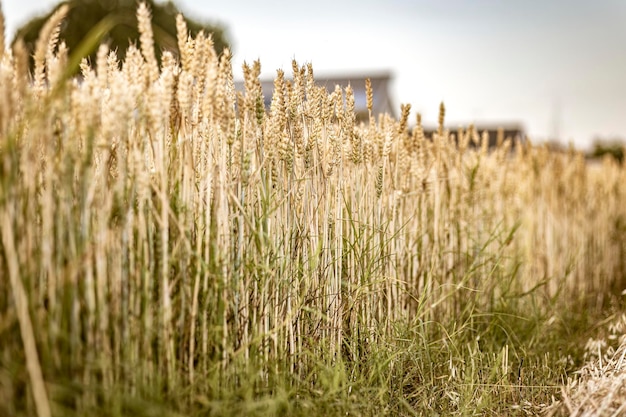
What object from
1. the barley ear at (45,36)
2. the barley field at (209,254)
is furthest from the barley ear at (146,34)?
the barley ear at (45,36)

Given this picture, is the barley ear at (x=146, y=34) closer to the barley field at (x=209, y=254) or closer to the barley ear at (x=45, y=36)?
the barley field at (x=209, y=254)

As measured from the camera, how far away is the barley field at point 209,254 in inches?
53.9

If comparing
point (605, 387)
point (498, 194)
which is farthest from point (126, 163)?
point (498, 194)

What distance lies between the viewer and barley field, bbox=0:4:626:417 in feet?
4.49

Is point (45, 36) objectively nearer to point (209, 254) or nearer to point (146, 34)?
point (146, 34)

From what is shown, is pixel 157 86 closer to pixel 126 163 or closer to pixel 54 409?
pixel 126 163

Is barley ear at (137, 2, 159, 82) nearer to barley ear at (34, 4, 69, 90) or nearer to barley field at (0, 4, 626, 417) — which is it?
barley field at (0, 4, 626, 417)

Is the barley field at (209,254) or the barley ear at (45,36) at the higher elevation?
the barley ear at (45,36)

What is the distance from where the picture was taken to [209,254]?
1.75m

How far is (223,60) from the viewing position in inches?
Result: 70.9

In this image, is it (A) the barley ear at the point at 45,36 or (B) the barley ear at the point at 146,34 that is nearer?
(A) the barley ear at the point at 45,36

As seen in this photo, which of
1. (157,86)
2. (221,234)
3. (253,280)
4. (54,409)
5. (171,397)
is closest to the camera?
(54,409)

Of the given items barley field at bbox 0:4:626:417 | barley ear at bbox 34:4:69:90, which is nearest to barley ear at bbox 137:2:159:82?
barley field at bbox 0:4:626:417

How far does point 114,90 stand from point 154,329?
54 centimetres
